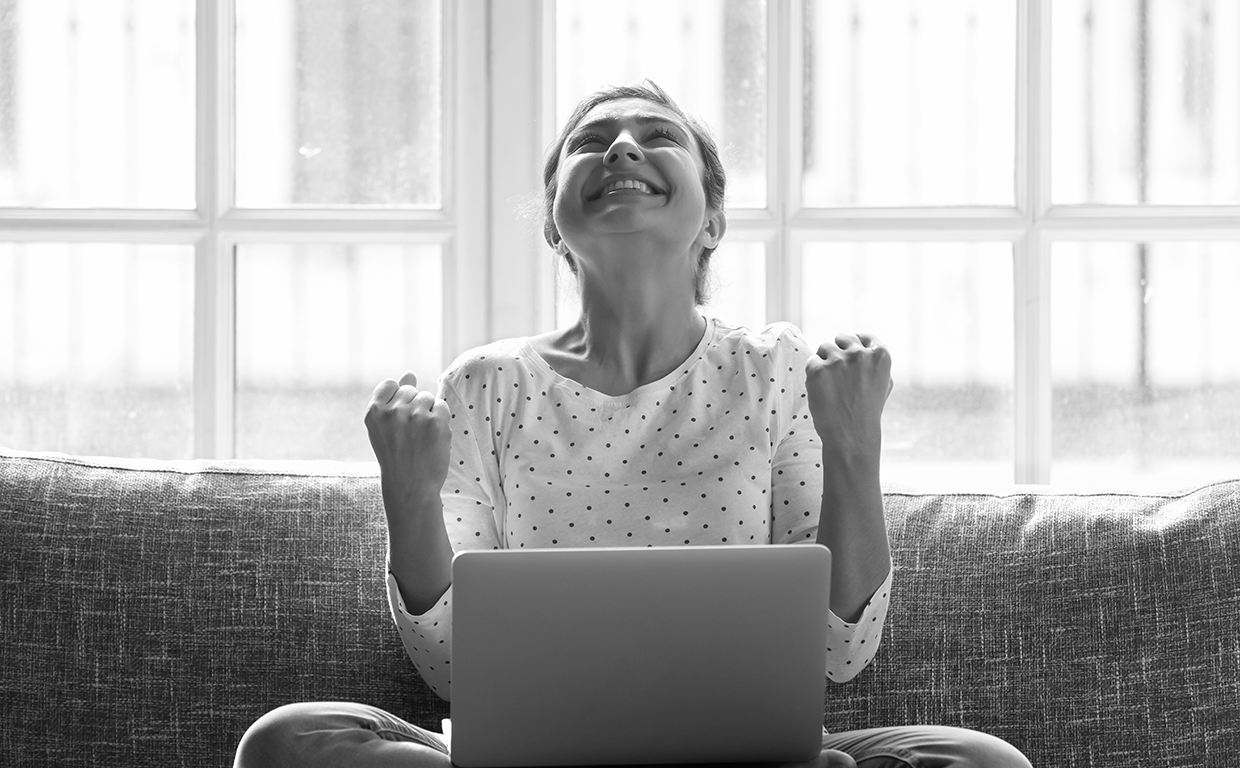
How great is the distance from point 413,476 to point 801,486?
50 centimetres

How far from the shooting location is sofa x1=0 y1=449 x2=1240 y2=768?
56.8 inches

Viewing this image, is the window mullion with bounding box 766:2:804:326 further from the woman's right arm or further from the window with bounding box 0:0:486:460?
the woman's right arm

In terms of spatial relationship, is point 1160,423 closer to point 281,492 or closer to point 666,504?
point 666,504

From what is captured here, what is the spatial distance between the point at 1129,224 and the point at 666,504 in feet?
3.59

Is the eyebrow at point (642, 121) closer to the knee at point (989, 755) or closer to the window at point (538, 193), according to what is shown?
the window at point (538, 193)

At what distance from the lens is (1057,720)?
4.72ft

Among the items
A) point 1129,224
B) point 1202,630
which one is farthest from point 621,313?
point 1129,224

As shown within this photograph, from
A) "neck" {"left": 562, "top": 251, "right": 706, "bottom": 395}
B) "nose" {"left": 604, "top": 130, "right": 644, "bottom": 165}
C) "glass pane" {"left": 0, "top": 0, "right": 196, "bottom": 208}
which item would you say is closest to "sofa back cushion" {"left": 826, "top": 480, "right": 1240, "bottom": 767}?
"neck" {"left": 562, "top": 251, "right": 706, "bottom": 395}

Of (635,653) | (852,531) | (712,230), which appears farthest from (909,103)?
(635,653)

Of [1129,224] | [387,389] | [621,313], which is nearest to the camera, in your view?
[387,389]

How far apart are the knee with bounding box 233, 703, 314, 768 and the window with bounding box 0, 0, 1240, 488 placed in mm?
1036

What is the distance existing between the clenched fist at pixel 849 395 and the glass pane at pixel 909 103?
0.81 m

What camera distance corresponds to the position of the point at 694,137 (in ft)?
5.46

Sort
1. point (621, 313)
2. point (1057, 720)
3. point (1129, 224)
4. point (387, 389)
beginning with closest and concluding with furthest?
point (387, 389) → point (1057, 720) → point (621, 313) → point (1129, 224)
